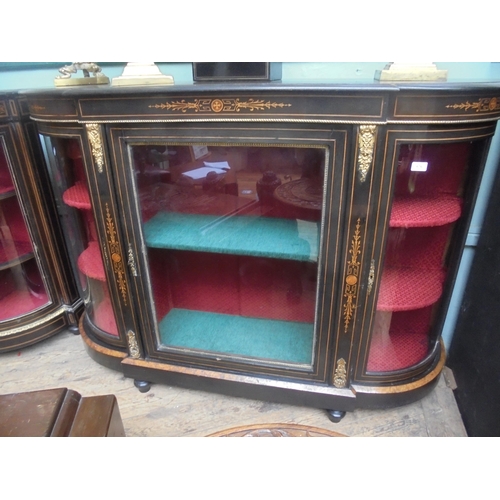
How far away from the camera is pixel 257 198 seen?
3.22 feet

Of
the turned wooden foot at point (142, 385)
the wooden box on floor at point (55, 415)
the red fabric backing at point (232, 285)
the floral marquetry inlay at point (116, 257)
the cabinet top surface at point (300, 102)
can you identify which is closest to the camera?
the wooden box on floor at point (55, 415)

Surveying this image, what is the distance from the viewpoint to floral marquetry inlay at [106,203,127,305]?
97 cm

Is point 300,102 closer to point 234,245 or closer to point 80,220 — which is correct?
point 234,245

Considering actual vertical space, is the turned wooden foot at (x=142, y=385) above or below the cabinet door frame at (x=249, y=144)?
below

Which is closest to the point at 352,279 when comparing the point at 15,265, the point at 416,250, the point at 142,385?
the point at 416,250

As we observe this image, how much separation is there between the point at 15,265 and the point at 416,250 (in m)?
1.40

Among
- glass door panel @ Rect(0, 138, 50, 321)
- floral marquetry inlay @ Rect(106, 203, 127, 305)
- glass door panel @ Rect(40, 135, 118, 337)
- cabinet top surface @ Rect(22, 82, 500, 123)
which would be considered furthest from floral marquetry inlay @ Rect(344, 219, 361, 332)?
glass door panel @ Rect(0, 138, 50, 321)

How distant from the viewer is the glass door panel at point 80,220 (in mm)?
1027

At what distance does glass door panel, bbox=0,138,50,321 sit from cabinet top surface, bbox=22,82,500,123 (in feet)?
2.05

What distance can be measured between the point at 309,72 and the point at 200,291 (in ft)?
2.68

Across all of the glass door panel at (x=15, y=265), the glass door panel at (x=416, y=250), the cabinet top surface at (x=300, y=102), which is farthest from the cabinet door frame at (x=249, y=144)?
the glass door panel at (x=15, y=265)

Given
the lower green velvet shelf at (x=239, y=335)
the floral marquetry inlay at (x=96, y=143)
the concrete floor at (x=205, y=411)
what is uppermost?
the floral marquetry inlay at (x=96, y=143)

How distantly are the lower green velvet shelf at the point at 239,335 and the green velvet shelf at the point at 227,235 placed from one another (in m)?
0.27

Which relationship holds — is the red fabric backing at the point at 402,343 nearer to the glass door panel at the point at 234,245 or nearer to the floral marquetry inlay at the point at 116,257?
the glass door panel at the point at 234,245
